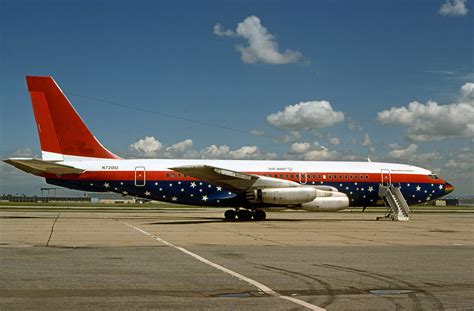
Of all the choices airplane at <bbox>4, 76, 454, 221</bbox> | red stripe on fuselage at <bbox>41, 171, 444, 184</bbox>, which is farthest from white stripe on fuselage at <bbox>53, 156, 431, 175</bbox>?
red stripe on fuselage at <bbox>41, 171, 444, 184</bbox>

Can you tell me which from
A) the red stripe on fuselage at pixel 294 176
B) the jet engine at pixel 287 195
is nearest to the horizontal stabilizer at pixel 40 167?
the red stripe on fuselage at pixel 294 176

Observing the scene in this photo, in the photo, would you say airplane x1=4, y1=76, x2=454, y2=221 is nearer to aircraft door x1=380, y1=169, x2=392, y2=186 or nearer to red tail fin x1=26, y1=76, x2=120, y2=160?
red tail fin x1=26, y1=76, x2=120, y2=160

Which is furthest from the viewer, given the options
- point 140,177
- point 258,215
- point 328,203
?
point 258,215

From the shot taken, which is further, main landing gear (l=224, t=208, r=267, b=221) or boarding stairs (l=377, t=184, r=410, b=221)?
boarding stairs (l=377, t=184, r=410, b=221)

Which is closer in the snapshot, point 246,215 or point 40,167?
point 40,167

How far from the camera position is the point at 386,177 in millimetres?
34500

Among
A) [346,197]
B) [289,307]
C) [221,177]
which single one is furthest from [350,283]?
[346,197]

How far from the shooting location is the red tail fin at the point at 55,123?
30656 mm

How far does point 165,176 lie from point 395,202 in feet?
46.1

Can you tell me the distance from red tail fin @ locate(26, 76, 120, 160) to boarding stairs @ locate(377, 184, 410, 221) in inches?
697

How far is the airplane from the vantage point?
98.4ft

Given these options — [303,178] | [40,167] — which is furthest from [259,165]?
[40,167]

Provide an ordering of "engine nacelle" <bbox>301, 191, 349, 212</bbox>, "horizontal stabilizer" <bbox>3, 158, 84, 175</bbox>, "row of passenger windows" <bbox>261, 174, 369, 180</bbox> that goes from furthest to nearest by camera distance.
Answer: "row of passenger windows" <bbox>261, 174, 369, 180</bbox> → "engine nacelle" <bbox>301, 191, 349, 212</bbox> → "horizontal stabilizer" <bbox>3, 158, 84, 175</bbox>

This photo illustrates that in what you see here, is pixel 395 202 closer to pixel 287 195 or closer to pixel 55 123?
pixel 287 195
